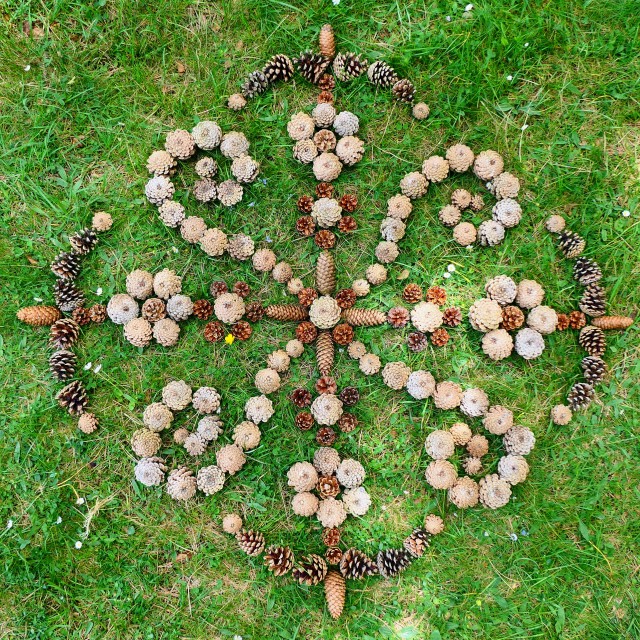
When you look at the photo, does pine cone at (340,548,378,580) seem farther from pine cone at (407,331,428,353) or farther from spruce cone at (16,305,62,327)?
spruce cone at (16,305,62,327)

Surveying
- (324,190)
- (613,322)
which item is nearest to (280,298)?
(324,190)

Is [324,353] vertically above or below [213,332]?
below

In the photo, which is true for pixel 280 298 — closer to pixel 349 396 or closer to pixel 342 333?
pixel 342 333

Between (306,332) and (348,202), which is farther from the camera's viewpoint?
(348,202)

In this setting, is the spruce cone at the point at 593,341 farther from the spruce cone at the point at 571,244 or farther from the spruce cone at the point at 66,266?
the spruce cone at the point at 66,266

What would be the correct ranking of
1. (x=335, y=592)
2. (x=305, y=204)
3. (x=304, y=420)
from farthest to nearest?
1. (x=305, y=204)
2. (x=304, y=420)
3. (x=335, y=592)

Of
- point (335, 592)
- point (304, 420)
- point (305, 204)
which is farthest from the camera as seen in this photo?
point (305, 204)

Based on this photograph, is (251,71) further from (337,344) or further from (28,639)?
(28,639)
